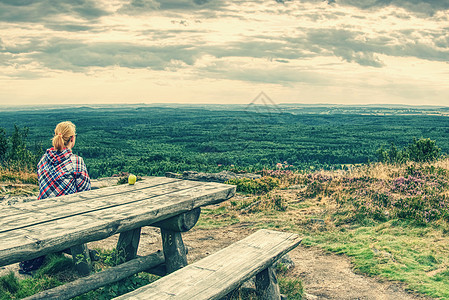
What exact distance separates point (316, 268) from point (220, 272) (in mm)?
2371

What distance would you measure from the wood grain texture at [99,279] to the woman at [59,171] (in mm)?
1167

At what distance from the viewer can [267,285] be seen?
387 cm

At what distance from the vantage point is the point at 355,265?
17.3 feet

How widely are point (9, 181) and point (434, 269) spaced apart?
10371 millimetres

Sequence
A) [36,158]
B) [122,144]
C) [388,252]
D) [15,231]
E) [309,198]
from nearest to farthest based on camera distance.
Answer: [15,231], [388,252], [309,198], [36,158], [122,144]

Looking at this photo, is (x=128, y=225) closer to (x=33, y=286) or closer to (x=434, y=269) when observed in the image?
(x=33, y=286)

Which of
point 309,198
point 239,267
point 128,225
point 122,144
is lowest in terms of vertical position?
point 122,144

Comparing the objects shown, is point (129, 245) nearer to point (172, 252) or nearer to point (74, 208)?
point (172, 252)

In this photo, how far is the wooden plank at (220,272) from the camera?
2893 millimetres

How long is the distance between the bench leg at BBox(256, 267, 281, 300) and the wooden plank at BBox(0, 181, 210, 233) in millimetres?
1307

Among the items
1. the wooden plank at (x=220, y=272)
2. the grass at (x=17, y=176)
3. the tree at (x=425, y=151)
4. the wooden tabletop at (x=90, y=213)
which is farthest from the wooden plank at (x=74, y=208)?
the tree at (x=425, y=151)

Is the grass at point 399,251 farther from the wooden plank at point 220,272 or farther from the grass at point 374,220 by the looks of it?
the wooden plank at point 220,272

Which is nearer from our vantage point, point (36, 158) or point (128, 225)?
point (128, 225)

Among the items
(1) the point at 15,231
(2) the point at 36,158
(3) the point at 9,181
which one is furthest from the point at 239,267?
(2) the point at 36,158
